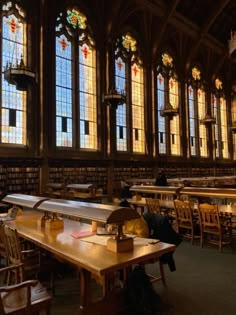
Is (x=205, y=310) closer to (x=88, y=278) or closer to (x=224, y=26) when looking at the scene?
(x=88, y=278)

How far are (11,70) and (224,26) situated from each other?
1622 cm

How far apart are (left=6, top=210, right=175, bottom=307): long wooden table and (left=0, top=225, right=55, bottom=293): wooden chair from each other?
0.58ft

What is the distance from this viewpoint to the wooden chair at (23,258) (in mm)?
2760

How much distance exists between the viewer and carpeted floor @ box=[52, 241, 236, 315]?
2.75m

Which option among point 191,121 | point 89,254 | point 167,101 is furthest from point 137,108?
point 89,254

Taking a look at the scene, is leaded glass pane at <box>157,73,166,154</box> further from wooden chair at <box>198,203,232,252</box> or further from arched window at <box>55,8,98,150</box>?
wooden chair at <box>198,203,232,252</box>

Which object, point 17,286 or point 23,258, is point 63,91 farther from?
point 17,286

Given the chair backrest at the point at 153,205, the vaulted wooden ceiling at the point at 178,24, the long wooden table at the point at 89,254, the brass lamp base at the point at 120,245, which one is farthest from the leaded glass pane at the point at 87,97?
the brass lamp base at the point at 120,245

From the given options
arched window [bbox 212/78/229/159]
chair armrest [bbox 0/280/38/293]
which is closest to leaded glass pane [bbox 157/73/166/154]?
arched window [bbox 212/78/229/159]

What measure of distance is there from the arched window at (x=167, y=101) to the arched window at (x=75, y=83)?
4613 millimetres

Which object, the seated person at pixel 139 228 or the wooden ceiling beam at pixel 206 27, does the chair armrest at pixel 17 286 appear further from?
the wooden ceiling beam at pixel 206 27

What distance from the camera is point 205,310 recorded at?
270cm

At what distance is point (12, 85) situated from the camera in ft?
33.3

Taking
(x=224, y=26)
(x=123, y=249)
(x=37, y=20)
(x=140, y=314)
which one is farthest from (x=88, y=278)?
(x=224, y=26)
